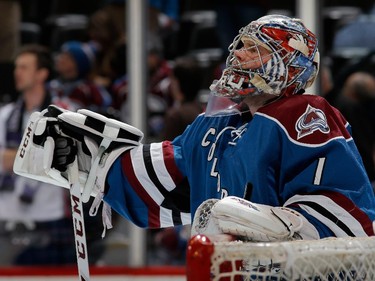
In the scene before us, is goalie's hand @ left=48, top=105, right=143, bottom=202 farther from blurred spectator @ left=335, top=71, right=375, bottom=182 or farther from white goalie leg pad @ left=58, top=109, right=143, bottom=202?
blurred spectator @ left=335, top=71, right=375, bottom=182

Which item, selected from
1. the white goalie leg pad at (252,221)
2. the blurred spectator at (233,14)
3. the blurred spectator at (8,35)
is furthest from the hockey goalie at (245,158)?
the blurred spectator at (8,35)

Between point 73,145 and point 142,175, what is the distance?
183 mm

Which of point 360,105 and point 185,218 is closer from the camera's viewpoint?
point 185,218

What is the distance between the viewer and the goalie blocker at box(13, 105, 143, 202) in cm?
256

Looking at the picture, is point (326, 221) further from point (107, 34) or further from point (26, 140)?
point (107, 34)

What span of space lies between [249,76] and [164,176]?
39 cm

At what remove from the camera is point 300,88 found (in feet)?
7.81

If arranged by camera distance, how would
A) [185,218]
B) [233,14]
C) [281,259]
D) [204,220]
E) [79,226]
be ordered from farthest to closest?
[233,14], [185,218], [79,226], [204,220], [281,259]

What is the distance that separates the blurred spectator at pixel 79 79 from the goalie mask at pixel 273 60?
2552 mm

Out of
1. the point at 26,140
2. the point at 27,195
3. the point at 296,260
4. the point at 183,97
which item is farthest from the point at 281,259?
the point at 27,195

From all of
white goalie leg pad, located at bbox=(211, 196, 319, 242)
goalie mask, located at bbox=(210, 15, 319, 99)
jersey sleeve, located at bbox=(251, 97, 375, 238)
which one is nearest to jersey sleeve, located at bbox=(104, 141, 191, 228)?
goalie mask, located at bbox=(210, 15, 319, 99)

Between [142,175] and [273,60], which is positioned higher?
[273,60]

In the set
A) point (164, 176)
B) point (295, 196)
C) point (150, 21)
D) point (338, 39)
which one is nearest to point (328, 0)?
point (338, 39)

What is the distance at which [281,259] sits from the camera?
192 cm
